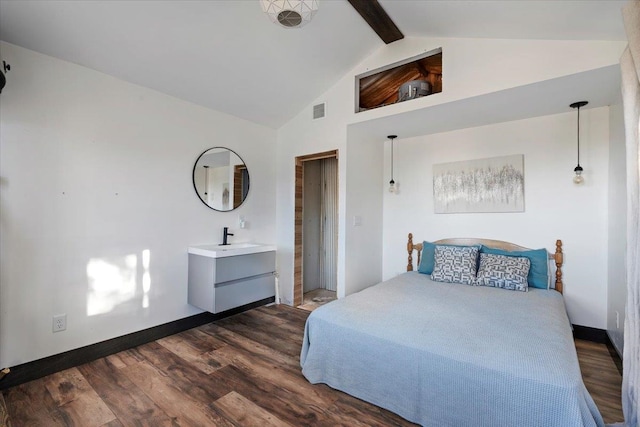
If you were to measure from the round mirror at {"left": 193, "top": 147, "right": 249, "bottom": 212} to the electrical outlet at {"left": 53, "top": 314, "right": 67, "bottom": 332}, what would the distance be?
1.51 meters

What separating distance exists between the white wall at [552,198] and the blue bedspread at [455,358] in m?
0.70

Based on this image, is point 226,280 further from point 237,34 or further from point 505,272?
point 505,272

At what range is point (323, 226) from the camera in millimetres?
4719

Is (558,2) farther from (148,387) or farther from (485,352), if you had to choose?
(148,387)

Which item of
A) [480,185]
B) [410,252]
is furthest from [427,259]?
[480,185]

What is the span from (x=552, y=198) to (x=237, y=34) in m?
3.38

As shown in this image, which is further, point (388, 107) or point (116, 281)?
point (388, 107)

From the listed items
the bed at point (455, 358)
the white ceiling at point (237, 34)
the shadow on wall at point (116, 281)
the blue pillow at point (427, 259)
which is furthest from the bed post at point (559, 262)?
the shadow on wall at point (116, 281)

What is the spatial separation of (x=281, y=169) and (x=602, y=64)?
3207 millimetres

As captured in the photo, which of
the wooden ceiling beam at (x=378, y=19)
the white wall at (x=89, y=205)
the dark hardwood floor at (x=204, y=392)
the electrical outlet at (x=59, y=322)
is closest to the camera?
the dark hardwood floor at (x=204, y=392)

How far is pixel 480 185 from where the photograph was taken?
331cm

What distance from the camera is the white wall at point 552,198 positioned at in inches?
107

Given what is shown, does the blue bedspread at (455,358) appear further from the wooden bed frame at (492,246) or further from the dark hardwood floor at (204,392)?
the wooden bed frame at (492,246)

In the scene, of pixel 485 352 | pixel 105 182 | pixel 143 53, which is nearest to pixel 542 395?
pixel 485 352
